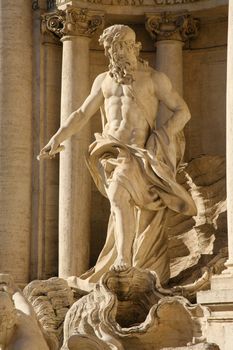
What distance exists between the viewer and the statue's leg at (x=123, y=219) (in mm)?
21734

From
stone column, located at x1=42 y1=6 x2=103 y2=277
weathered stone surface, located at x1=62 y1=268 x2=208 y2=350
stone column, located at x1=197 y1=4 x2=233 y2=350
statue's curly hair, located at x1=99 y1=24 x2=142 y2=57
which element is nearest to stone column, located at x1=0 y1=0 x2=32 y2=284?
stone column, located at x1=42 y1=6 x2=103 y2=277

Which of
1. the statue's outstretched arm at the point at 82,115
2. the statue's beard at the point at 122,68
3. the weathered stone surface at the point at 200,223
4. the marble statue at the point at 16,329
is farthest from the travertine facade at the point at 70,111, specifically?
the marble statue at the point at 16,329

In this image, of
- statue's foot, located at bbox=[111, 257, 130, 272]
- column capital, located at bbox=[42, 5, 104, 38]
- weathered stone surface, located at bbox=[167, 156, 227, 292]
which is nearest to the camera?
statue's foot, located at bbox=[111, 257, 130, 272]

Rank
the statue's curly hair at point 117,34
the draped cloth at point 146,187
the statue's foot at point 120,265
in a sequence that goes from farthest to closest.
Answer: the statue's curly hair at point 117,34 → the draped cloth at point 146,187 → the statue's foot at point 120,265

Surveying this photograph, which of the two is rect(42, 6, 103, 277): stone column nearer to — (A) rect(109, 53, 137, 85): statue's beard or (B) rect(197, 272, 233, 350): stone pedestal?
(A) rect(109, 53, 137, 85): statue's beard

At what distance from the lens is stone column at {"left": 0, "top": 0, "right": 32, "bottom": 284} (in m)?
24.3

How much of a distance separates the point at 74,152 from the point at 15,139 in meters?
1.02

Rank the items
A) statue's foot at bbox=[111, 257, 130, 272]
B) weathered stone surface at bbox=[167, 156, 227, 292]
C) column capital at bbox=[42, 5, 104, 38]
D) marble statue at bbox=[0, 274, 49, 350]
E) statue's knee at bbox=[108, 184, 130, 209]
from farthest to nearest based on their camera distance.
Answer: column capital at bbox=[42, 5, 104, 38] → weathered stone surface at bbox=[167, 156, 227, 292] → statue's knee at bbox=[108, 184, 130, 209] → statue's foot at bbox=[111, 257, 130, 272] → marble statue at bbox=[0, 274, 49, 350]

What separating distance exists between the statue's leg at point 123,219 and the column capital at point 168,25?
3392mm

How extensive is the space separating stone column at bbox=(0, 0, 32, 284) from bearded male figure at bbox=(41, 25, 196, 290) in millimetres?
1899

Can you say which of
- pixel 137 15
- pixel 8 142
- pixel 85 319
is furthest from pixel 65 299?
pixel 137 15

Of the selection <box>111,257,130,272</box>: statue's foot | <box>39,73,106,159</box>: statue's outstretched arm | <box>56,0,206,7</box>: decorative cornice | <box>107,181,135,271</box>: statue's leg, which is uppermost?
<box>56,0,206,7</box>: decorative cornice

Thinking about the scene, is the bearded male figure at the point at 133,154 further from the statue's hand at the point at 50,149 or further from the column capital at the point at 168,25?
the column capital at the point at 168,25

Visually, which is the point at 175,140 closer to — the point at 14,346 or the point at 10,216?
the point at 10,216
